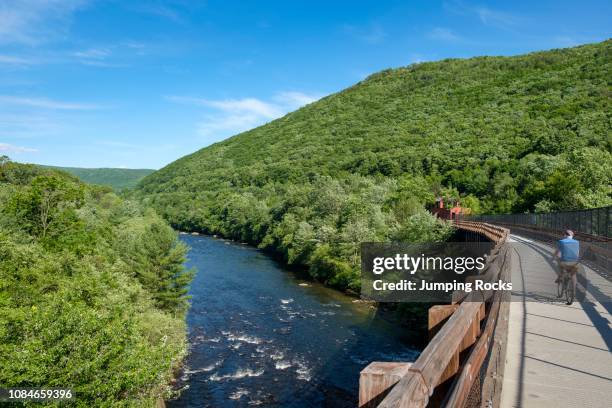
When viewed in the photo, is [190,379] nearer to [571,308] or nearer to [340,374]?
[340,374]

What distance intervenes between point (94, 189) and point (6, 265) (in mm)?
68074

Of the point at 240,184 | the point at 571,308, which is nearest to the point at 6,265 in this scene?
the point at 571,308

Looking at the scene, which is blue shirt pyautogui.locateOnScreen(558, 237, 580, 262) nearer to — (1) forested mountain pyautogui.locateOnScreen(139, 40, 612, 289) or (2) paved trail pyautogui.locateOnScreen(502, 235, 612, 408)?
(2) paved trail pyautogui.locateOnScreen(502, 235, 612, 408)

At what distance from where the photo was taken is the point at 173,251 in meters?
34.0

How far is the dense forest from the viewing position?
15.4 metres

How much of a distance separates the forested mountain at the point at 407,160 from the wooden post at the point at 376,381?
131 ft

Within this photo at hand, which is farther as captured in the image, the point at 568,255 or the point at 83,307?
the point at 83,307

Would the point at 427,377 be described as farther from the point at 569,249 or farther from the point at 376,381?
the point at 569,249

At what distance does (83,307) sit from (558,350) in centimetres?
1776

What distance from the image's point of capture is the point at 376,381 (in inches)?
82.6

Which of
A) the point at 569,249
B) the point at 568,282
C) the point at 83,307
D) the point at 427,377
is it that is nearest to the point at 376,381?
the point at 427,377

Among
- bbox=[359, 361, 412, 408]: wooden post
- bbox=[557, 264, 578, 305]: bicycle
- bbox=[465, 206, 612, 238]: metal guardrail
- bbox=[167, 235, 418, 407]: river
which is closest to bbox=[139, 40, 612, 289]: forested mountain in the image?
bbox=[167, 235, 418, 407]: river

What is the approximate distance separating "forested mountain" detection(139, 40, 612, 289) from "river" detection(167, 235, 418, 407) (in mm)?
8377

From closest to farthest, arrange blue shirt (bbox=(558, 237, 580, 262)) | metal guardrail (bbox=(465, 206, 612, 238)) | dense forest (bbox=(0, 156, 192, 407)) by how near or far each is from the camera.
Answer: blue shirt (bbox=(558, 237, 580, 262)) → dense forest (bbox=(0, 156, 192, 407)) → metal guardrail (bbox=(465, 206, 612, 238))
